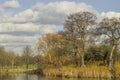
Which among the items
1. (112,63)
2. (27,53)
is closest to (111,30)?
(112,63)

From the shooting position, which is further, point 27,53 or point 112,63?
point 27,53

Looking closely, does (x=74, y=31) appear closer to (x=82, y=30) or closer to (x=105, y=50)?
(x=82, y=30)

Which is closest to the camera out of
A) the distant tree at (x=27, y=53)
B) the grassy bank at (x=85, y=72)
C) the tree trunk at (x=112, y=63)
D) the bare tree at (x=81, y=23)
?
the grassy bank at (x=85, y=72)

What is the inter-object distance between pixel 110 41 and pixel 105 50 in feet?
18.1

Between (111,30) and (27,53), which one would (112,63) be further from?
(27,53)

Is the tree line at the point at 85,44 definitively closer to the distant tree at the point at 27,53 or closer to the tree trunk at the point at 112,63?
the tree trunk at the point at 112,63

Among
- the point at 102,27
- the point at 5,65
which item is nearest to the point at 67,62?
the point at 102,27

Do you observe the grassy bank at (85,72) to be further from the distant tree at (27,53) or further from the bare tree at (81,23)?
the distant tree at (27,53)

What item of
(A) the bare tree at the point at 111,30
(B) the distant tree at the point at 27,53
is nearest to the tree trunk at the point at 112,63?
(A) the bare tree at the point at 111,30

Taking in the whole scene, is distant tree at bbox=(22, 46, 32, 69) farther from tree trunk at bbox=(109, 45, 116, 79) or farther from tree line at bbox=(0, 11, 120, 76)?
tree trunk at bbox=(109, 45, 116, 79)

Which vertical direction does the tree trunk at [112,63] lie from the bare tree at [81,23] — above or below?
below

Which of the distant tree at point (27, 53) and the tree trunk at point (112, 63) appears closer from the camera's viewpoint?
the tree trunk at point (112, 63)

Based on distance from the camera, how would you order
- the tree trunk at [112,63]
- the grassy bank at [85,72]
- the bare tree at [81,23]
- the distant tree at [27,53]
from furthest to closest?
the distant tree at [27,53] < the bare tree at [81,23] < the tree trunk at [112,63] < the grassy bank at [85,72]

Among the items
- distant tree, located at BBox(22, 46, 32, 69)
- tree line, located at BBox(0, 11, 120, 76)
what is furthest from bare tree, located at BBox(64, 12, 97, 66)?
distant tree, located at BBox(22, 46, 32, 69)
